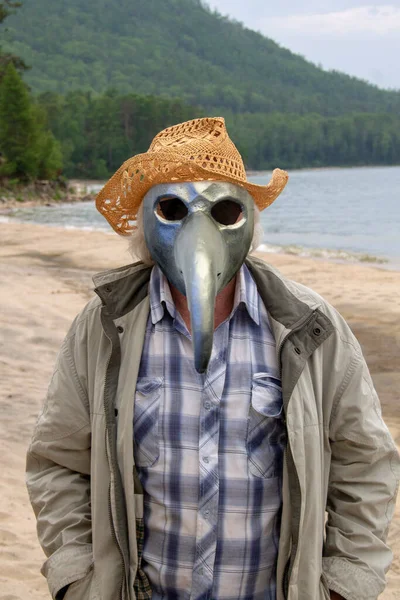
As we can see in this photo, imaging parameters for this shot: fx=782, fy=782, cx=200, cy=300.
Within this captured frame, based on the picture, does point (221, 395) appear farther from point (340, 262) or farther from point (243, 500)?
point (340, 262)

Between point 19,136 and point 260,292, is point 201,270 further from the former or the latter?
point 19,136

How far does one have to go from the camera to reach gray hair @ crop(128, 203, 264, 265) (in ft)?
6.89

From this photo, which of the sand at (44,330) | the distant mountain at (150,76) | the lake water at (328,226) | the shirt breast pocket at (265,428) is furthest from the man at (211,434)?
the distant mountain at (150,76)

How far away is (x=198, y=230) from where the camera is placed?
191cm

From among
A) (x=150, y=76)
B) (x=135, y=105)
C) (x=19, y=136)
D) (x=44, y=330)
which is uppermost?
(x=44, y=330)

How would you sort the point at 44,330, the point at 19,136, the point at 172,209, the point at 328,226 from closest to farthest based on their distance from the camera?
1. the point at 172,209
2. the point at 44,330
3. the point at 328,226
4. the point at 19,136

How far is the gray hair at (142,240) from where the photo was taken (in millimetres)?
2102

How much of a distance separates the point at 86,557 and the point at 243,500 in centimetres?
44

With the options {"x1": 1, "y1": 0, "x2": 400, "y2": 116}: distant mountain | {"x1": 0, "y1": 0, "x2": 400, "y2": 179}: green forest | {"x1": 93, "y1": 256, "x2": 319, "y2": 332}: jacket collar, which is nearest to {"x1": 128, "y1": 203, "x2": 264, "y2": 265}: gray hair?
{"x1": 93, "y1": 256, "x2": 319, "y2": 332}: jacket collar

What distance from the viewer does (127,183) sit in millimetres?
2078

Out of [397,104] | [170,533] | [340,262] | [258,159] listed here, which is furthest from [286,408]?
[397,104]

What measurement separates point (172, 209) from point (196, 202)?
0.35 ft

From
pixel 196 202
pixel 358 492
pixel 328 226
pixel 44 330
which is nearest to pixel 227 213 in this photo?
pixel 196 202

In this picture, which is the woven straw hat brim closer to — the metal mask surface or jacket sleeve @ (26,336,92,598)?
the metal mask surface
